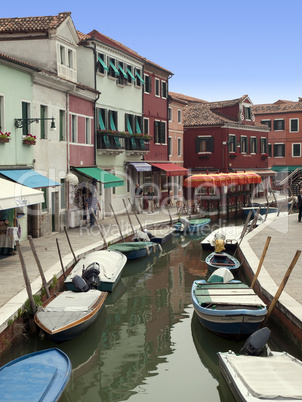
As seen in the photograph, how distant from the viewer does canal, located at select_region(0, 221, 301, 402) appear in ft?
29.5

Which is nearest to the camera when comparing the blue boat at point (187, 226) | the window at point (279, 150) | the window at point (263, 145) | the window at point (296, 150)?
the blue boat at point (187, 226)

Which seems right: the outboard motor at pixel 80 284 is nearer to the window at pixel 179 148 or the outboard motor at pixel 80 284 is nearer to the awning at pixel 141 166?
the awning at pixel 141 166

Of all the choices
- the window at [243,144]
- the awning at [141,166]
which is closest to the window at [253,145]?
the window at [243,144]

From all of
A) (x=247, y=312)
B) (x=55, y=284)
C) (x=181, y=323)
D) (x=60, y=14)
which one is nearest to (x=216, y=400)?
(x=247, y=312)

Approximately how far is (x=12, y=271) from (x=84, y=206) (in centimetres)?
1087

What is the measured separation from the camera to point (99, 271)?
47.0 ft

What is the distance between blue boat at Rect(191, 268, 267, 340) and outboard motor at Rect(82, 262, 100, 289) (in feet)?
10.3

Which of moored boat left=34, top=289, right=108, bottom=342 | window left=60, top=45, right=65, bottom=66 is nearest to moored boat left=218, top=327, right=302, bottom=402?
moored boat left=34, top=289, right=108, bottom=342

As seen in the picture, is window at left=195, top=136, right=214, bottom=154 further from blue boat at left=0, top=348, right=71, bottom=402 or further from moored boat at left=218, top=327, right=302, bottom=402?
blue boat at left=0, top=348, right=71, bottom=402

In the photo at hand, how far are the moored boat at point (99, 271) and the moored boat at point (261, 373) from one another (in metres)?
5.14

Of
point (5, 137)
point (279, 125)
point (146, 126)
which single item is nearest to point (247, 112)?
point (279, 125)

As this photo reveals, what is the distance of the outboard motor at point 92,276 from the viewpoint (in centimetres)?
1391

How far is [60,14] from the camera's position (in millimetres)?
22172

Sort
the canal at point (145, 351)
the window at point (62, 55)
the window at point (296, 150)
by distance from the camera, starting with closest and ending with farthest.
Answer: the canal at point (145, 351)
the window at point (62, 55)
the window at point (296, 150)
